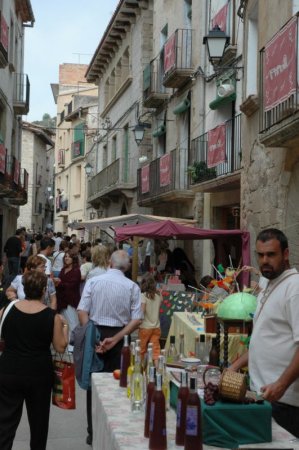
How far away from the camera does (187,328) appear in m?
7.30

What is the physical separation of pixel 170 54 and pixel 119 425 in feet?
48.3

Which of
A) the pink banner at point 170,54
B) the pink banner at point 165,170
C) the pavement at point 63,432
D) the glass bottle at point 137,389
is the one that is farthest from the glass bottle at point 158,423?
the pink banner at point 170,54

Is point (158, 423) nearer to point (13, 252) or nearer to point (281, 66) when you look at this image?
point (281, 66)

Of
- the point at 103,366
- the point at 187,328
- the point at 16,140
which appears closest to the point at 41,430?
the point at 103,366

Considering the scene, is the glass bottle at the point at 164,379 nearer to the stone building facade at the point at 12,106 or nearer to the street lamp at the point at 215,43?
the street lamp at the point at 215,43

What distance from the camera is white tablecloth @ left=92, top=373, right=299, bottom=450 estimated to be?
9.80 feet

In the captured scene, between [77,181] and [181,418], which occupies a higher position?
[77,181]

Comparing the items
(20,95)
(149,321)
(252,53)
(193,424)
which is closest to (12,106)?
(20,95)

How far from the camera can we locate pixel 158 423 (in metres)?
2.94

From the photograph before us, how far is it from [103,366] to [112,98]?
2361 centimetres

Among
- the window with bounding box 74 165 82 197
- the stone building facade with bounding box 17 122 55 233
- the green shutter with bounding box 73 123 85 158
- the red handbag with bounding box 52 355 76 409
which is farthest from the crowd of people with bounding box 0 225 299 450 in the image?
the stone building facade with bounding box 17 122 55 233

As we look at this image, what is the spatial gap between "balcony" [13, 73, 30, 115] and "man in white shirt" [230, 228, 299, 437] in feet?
72.4

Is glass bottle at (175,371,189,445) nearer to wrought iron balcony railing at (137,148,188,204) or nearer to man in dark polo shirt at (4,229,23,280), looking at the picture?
man in dark polo shirt at (4,229,23,280)

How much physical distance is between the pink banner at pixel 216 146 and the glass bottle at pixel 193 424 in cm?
1025
